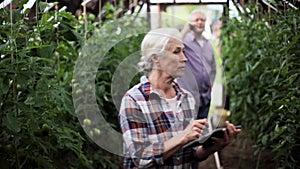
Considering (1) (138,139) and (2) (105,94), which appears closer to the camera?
(1) (138,139)

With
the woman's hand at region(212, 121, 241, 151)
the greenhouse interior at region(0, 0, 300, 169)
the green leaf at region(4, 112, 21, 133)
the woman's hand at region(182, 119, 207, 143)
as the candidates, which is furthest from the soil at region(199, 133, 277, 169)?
the green leaf at region(4, 112, 21, 133)

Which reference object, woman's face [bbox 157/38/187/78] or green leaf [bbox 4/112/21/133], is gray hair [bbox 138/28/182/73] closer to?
woman's face [bbox 157/38/187/78]

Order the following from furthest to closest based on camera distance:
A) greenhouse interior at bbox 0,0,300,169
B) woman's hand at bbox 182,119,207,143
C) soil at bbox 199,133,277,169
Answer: soil at bbox 199,133,277,169
greenhouse interior at bbox 0,0,300,169
woman's hand at bbox 182,119,207,143

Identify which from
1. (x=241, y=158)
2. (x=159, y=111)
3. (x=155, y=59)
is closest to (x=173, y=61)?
(x=155, y=59)

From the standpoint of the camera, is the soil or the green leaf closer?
the green leaf

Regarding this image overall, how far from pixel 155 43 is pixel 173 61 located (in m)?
0.10

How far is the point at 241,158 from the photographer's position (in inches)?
199

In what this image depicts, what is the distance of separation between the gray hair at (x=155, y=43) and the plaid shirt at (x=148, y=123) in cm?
8

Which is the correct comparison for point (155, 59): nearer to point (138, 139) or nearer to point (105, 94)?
point (138, 139)

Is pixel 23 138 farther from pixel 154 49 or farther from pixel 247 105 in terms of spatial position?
pixel 247 105

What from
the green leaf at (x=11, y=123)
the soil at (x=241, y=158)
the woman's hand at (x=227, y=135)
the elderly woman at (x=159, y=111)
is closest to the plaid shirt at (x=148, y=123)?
the elderly woman at (x=159, y=111)

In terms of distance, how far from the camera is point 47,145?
8.31 feet

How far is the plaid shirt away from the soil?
2.21 meters

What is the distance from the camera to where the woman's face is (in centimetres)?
234
